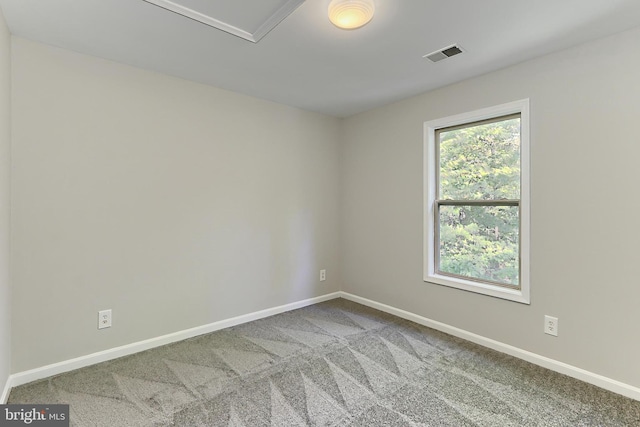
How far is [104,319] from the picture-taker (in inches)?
96.0

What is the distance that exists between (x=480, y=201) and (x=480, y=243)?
1.26 ft

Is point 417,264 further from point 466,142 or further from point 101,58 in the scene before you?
point 101,58

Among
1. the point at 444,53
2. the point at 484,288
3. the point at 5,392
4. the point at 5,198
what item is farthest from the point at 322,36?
the point at 5,392

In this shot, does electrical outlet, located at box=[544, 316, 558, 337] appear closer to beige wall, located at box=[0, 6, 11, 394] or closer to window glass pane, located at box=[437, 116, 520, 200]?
window glass pane, located at box=[437, 116, 520, 200]

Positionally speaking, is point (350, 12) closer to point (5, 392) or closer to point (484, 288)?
point (484, 288)

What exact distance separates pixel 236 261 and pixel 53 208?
1.50 meters

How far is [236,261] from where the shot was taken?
125 inches

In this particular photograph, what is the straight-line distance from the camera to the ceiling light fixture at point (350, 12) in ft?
5.45

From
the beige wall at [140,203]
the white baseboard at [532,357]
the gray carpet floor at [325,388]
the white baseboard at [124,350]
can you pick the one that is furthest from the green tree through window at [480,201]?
the white baseboard at [124,350]

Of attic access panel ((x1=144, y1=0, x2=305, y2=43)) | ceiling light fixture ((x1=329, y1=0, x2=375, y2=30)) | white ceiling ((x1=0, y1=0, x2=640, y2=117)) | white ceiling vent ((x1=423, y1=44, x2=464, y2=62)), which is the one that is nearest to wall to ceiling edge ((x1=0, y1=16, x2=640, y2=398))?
white ceiling ((x1=0, y1=0, x2=640, y2=117))

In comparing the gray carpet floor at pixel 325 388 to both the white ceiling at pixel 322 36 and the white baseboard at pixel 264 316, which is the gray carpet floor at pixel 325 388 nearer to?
the white baseboard at pixel 264 316

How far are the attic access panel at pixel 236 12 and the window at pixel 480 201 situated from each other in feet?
6.01

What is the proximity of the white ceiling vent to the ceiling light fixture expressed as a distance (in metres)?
0.79

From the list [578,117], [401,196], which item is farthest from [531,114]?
[401,196]
